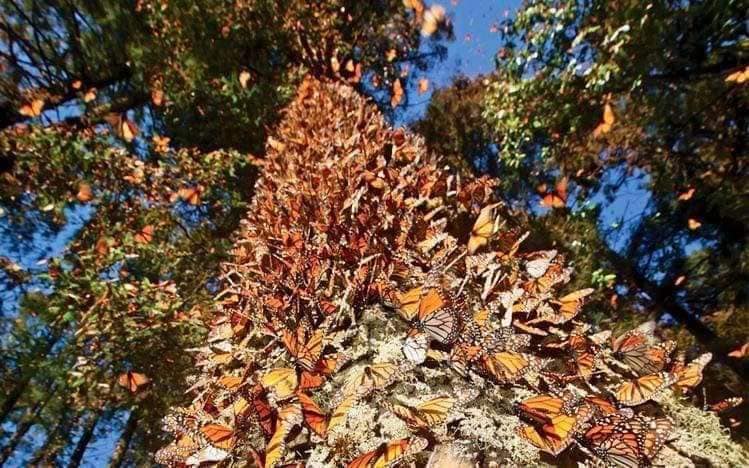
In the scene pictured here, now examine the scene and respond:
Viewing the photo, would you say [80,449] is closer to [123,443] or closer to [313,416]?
[123,443]

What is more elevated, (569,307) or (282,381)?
(569,307)

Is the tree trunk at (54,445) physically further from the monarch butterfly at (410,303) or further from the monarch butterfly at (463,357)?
the monarch butterfly at (463,357)

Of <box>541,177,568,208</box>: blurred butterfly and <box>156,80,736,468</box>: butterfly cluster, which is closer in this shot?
<box>156,80,736,468</box>: butterfly cluster

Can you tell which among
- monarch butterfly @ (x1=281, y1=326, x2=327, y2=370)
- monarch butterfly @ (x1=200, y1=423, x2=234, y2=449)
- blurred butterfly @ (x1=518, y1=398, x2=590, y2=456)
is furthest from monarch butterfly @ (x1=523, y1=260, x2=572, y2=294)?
monarch butterfly @ (x1=200, y1=423, x2=234, y2=449)

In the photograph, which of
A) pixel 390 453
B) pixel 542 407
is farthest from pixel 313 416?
pixel 542 407

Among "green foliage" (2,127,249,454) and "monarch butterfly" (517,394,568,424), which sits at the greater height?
"green foliage" (2,127,249,454)

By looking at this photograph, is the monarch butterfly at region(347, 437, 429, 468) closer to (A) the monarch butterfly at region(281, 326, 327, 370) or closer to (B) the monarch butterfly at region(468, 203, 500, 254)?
(A) the monarch butterfly at region(281, 326, 327, 370)

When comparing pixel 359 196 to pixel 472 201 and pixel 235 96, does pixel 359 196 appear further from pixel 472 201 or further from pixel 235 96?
pixel 235 96

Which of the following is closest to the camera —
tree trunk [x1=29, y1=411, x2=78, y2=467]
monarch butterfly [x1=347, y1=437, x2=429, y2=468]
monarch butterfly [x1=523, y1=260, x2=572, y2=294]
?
monarch butterfly [x1=347, y1=437, x2=429, y2=468]
